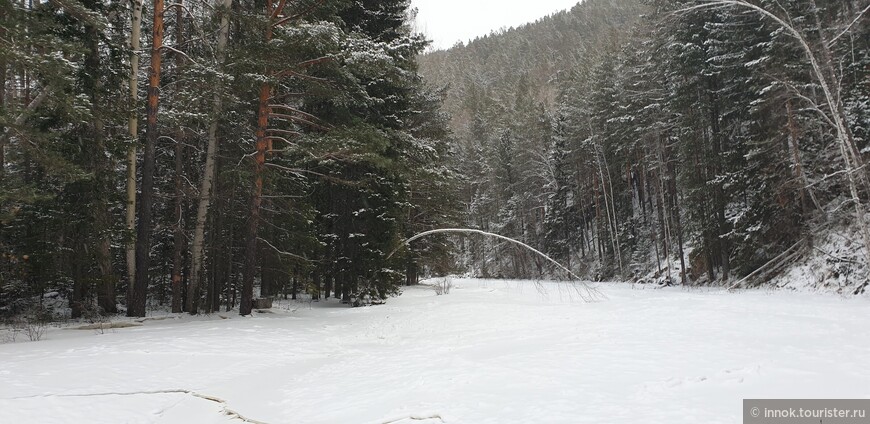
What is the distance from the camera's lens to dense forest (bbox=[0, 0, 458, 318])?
32.9 ft

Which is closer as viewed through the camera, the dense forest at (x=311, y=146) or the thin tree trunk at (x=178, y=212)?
the dense forest at (x=311, y=146)

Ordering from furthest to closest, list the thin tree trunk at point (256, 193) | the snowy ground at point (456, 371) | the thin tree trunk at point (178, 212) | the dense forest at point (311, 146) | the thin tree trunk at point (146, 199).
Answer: the thin tree trunk at point (178, 212)
the thin tree trunk at point (256, 193)
the thin tree trunk at point (146, 199)
the dense forest at point (311, 146)
the snowy ground at point (456, 371)

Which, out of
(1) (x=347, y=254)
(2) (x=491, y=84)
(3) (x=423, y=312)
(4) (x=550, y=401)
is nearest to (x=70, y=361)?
(4) (x=550, y=401)

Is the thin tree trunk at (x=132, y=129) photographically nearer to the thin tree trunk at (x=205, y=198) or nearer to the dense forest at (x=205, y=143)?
the dense forest at (x=205, y=143)

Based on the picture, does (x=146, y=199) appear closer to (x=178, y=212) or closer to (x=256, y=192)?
(x=256, y=192)

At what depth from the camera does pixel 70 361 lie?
6.34m

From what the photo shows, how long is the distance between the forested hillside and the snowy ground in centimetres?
615

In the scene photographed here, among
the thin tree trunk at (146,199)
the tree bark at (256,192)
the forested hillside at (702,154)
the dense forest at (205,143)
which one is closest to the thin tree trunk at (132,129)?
the dense forest at (205,143)

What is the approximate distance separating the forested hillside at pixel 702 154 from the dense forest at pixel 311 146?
0.16m

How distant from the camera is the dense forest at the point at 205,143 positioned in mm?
10023

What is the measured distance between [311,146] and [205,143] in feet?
25.9

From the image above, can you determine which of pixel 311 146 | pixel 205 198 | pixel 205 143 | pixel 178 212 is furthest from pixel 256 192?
pixel 205 143

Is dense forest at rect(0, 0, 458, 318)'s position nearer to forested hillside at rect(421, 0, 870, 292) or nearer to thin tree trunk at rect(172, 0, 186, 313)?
thin tree trunk at rect(172, 0, 186, 313)

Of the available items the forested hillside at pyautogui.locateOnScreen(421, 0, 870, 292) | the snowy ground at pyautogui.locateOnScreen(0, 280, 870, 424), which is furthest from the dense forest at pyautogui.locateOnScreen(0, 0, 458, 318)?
the forested hillside at pyautogui.locateOnScreen(421, 0, 870, 292)
